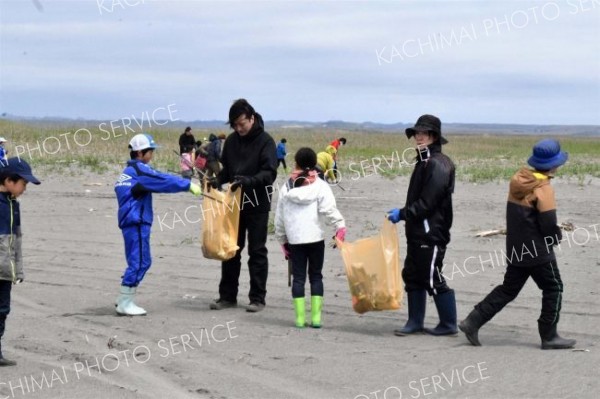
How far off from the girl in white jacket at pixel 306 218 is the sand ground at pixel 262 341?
31 centimetres

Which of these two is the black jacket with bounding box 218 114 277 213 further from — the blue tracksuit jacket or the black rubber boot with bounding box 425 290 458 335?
the black rubber boot with bounding box 425 290 458 335

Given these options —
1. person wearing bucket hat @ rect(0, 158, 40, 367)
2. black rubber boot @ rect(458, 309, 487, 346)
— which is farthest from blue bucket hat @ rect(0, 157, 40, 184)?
black rubber boot @ rect(458, 309, 487, 346)

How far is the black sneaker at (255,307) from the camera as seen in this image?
8.95 m

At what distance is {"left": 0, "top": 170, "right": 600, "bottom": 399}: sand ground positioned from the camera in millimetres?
6340

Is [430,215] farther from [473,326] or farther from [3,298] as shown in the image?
[3,298]

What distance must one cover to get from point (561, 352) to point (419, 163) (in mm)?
1797

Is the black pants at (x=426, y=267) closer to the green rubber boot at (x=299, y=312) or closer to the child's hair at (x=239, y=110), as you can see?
the green rubber boot at (x=299, y=312)

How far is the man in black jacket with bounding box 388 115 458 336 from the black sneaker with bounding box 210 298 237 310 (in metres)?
2.03

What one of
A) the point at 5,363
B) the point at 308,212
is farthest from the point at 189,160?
the point at 5,363

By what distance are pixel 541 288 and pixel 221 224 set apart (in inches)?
117

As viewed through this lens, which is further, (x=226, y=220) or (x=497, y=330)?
(x=226, y=220)

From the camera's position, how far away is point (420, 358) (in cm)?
706

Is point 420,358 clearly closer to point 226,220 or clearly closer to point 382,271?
point 382,271

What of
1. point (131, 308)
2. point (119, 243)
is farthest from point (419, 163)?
point (119, 243)
